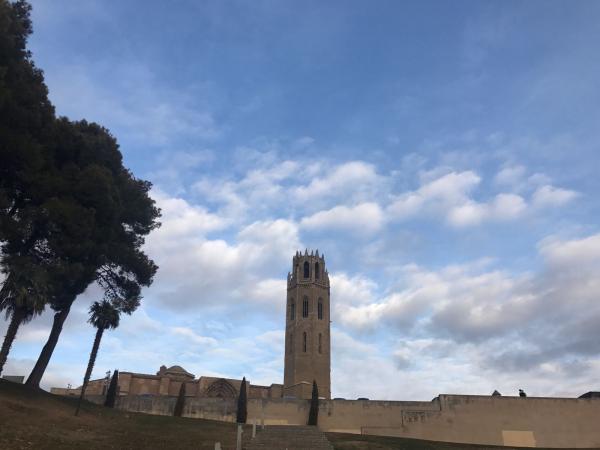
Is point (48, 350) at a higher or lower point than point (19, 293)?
lower

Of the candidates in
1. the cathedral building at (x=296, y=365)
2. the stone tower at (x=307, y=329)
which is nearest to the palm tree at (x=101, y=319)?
the cathedral building at (x=296, y=365)

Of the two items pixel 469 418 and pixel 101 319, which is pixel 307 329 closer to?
pixel 469 418

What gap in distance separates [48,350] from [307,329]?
1611 inches

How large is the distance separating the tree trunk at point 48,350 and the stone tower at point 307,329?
36.9 m

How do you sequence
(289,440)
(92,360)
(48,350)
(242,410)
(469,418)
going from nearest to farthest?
(289,440) → (92,360) → (48,350) → (469,418) → (242,410)

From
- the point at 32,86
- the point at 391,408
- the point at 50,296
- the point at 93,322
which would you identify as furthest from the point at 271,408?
the point at 32,86

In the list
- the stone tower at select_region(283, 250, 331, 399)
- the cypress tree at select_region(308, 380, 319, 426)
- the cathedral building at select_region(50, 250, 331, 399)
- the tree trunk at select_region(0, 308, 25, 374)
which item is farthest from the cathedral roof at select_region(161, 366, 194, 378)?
the tree trunk at select_region(0, 308, 25, 374)

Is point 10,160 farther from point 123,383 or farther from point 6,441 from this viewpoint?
point 123,383

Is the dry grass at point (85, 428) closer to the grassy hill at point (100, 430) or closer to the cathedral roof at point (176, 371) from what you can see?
the grassy hill at point (100, 430)

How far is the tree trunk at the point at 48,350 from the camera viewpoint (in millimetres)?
28928

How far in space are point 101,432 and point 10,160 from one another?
1384 centimetres

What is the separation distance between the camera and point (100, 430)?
2478cm

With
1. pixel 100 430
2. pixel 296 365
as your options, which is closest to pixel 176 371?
pixel 296 365

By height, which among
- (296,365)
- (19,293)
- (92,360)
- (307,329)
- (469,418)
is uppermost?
(307,329)
